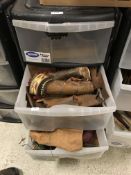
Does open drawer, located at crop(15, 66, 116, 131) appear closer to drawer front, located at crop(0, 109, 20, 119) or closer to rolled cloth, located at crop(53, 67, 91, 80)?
rolled cloth, located at crop(53, 67, 91, 80)

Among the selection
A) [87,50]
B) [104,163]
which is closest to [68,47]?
[87,50]

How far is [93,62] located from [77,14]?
0.26 meters

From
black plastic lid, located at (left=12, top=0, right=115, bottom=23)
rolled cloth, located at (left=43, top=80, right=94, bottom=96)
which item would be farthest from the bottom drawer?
black plastic lid, located at (left=12, top=0, right=115, bottom=23)

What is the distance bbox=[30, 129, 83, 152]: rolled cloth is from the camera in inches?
39.0

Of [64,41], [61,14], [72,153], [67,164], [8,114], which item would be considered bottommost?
[67,164]

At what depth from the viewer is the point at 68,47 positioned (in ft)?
3.14

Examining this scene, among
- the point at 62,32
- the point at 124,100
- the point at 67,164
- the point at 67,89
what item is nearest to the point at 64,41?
the point at 62,32

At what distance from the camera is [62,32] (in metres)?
0.83

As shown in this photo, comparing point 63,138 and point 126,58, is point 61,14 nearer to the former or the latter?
point 126,58

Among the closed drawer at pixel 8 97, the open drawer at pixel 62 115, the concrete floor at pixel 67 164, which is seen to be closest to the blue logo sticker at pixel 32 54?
the open drawer at pixel 62 115

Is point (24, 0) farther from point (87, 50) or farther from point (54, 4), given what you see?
point (87, 50)

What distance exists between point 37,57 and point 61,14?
239 millimetres

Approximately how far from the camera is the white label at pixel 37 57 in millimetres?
954

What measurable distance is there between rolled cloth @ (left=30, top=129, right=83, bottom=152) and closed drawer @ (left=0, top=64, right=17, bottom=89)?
0.32m
